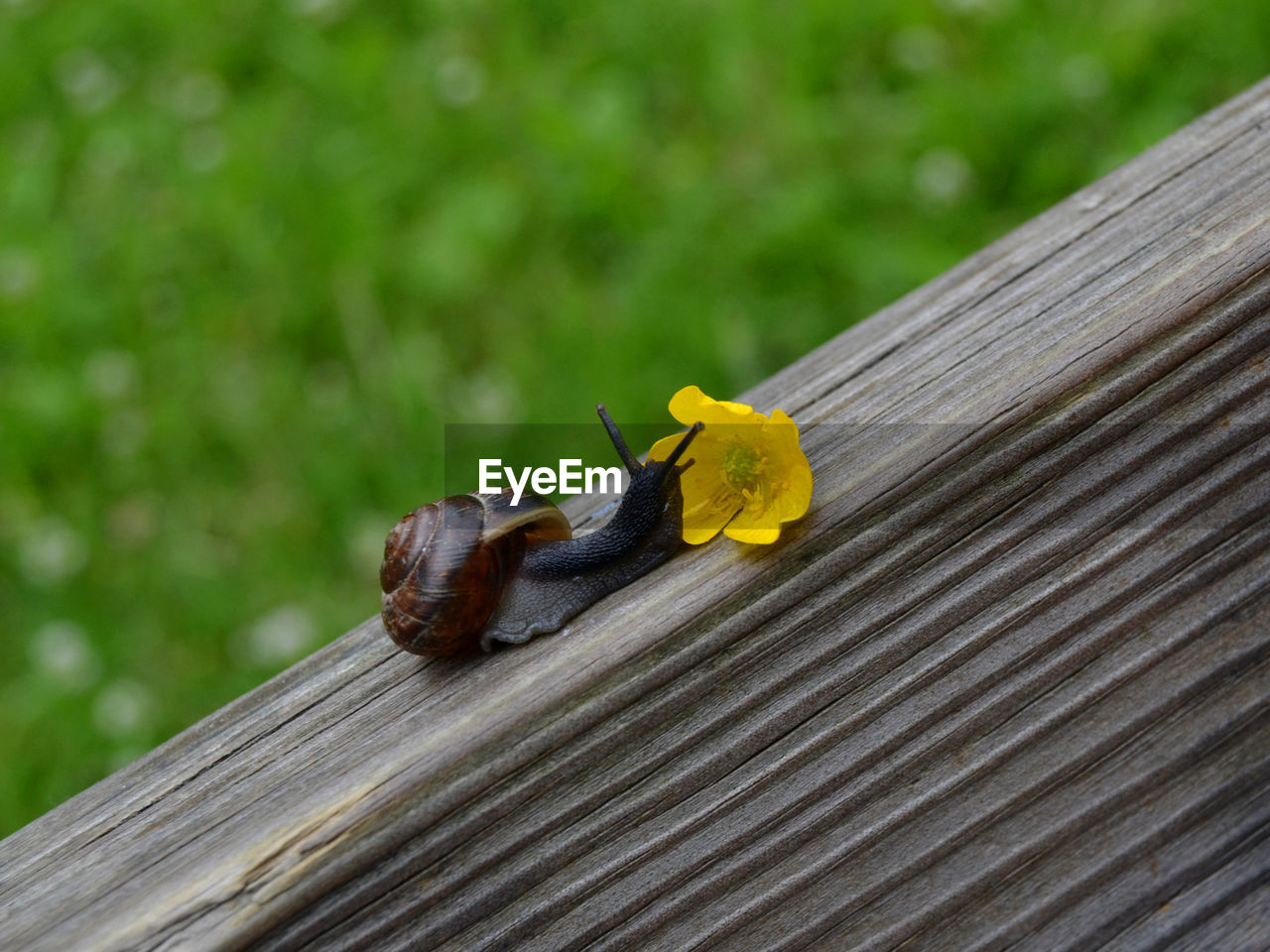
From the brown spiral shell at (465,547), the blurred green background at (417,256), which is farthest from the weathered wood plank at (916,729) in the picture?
the blurred green background at (417,256)

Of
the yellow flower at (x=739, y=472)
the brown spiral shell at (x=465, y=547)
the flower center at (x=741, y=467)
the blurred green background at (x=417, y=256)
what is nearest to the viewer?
the yellow flower at (x=739, y=472)

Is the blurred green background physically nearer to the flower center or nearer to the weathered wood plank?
the flower center

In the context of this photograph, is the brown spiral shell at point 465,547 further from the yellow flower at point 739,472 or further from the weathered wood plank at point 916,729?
the weathered wood plank at point 916,729

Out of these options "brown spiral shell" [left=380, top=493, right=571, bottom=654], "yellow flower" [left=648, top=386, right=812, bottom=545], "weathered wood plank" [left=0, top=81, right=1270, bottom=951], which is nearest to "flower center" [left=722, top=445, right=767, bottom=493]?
"yellow flower" [left=648, top=386, right=812, bottom=545]

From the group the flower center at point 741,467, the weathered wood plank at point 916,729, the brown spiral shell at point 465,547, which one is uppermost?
the brown spiral shell at point 465,547

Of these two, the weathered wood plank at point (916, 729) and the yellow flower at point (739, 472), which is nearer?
the weathered wood plank at point (916, 729)

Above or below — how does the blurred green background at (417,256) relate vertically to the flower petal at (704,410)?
above

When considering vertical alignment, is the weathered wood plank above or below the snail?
below
